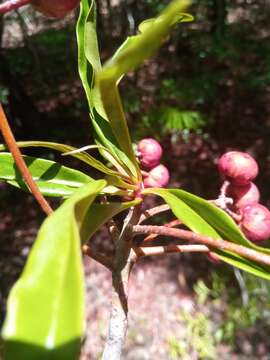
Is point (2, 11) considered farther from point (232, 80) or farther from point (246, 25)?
point (246, 25)

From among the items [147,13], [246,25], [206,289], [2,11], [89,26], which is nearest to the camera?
[2,11]

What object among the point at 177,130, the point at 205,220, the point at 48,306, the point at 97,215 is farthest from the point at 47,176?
the point at 177,130

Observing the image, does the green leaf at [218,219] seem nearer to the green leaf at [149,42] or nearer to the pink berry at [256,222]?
the pink berry at [256,222]

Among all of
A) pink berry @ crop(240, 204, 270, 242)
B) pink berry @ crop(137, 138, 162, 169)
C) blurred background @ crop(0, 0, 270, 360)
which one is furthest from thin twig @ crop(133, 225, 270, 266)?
blurred background @ crop(0, 0, 270, 360)

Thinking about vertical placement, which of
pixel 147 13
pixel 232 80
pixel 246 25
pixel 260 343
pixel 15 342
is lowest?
pixel 260 343

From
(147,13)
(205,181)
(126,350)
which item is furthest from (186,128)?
(126,350)

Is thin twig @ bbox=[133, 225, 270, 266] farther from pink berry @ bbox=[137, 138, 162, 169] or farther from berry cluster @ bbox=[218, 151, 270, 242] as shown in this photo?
pink berry @ bbox=[137, 138, 162, 169]

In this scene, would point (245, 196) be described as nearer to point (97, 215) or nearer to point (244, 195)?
point (244, 195)
